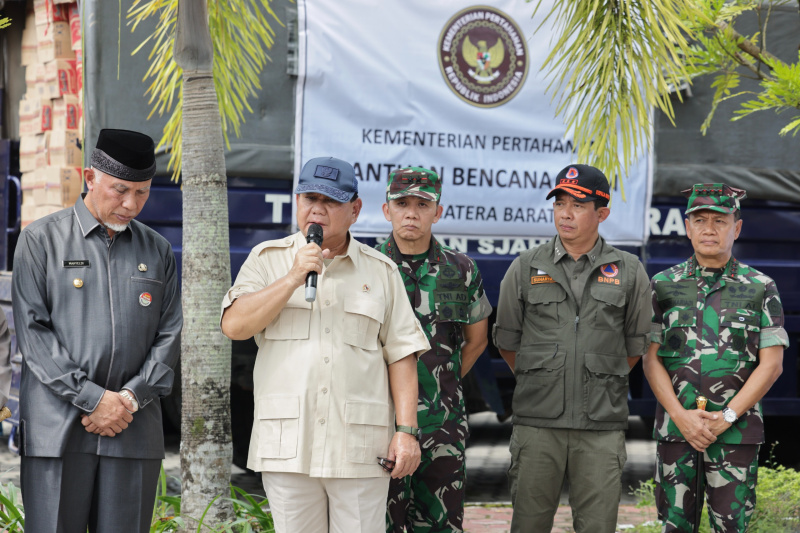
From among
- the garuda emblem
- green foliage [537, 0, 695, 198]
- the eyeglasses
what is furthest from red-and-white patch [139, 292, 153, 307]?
the garuda emblem

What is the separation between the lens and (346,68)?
4.90 metres

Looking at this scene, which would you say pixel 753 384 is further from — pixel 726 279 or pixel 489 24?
pixel 489 24

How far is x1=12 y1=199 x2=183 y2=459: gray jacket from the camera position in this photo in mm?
2783

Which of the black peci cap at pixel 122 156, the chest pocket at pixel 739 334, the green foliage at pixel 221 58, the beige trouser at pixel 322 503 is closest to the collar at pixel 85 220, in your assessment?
the black peci cap at pixel 122 156

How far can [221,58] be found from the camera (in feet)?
14.7

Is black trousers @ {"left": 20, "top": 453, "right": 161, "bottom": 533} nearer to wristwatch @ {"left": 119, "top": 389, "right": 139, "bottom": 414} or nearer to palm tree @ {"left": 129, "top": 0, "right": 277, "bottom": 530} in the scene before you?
wristwatch @ {"left": 119, "top": 389, "right": 139, "bottom": 414}

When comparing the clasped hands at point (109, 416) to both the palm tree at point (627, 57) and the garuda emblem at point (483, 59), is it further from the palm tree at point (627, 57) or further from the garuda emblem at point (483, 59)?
the garuda emblem at point (483, 59)

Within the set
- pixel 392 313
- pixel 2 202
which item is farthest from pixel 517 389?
pixel 2 202

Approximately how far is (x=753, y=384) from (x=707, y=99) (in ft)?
7.78

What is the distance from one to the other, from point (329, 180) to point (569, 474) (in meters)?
1.63

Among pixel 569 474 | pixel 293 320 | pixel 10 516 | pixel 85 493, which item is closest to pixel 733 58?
pixel 569 474

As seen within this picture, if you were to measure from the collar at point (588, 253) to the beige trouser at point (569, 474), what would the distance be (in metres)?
0.66

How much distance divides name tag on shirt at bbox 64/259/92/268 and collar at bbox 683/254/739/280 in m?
2.28

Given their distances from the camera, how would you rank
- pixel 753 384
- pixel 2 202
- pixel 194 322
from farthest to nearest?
pixel 2 202 < pixel 194 322 < pixel 753 384
